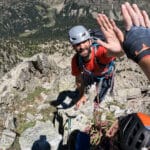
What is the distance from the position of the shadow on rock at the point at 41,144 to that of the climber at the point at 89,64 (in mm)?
2093

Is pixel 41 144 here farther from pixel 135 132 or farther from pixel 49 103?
pixel 135 132

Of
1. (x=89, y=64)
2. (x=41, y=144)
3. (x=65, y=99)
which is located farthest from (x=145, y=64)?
(x=65, y=99)

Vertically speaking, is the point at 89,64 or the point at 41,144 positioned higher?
the point at 89,64

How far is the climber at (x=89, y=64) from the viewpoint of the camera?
11805 millimetres

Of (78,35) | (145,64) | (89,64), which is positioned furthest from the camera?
(89,64)

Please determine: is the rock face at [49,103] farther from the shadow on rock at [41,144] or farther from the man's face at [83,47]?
the man's face at [83,47]

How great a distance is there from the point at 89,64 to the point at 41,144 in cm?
357

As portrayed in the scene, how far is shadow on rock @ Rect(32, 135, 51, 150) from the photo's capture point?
13.9 meters

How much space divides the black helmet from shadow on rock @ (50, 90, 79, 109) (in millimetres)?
11648

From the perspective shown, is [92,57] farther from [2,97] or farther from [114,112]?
[2,97]

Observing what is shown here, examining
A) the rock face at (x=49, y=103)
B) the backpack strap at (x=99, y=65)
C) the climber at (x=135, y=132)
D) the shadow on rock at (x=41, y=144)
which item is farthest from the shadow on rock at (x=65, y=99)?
the climber at (x=135, y=132)

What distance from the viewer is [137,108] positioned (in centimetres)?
1695

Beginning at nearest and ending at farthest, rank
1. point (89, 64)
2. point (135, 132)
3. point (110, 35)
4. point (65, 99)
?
1. point (135, 132)
2. point (110, 35)
3. point (89, 64)
4. point (65, 99)

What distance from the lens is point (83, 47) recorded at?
11.9 meters
